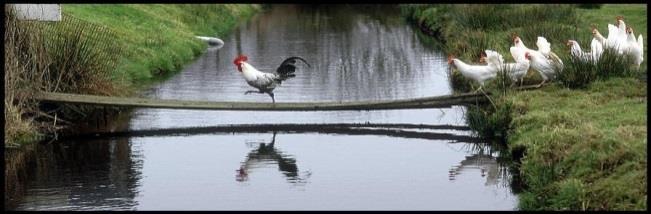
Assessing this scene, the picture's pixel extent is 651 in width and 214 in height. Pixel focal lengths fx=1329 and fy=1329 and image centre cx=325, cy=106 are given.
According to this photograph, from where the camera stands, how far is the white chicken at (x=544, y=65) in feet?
68.1

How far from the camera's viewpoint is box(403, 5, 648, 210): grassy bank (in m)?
13.4

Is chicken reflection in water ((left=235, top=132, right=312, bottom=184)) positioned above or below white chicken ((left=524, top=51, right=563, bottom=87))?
below

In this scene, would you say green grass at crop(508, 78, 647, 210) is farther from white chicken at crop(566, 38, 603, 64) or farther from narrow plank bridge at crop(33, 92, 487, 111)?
narrow plank bridge at crop(33, 92, 487, 111)

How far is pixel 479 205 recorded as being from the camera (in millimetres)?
14922

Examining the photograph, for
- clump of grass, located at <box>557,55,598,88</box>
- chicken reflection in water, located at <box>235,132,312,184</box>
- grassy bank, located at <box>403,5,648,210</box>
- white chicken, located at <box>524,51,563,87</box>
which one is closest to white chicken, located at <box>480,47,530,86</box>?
white chicken, located at <box>524,51,563,87</box>

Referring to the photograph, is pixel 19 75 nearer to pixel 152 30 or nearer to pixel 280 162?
pixel 280 162

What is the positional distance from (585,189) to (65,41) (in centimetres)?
999

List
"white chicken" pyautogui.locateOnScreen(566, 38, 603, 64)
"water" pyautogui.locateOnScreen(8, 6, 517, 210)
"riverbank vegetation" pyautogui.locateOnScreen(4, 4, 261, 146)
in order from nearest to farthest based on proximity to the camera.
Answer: "water" pyautogui.locateOnScreen(8, 6, 517, 210)
"riverbank vegetation" pyautogui.locateOnScreen(4, 4, 261, 146)
"white chicken" pyautogui.locateOnScreen(566, 38, 603, 64)

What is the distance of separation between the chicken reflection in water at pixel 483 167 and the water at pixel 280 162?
0.06ft

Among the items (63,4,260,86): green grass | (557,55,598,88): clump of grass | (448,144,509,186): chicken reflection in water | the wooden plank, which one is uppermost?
(63,4,260,86): green grass

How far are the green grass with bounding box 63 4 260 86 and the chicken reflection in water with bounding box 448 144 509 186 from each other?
7475mm

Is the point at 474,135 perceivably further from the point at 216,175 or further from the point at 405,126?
the point at 216,175

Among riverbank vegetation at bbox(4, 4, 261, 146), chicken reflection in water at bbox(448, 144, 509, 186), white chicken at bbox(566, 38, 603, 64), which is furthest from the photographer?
white chicken at bbox(566, 38, 603, 64)

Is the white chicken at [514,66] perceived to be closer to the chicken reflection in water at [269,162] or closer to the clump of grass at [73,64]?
the chicken reflection in water at [269,162]
